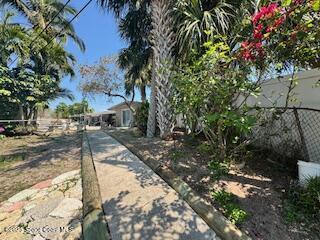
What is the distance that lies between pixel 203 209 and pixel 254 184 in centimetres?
135

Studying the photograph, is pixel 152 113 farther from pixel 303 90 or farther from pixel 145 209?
pixel 145 209

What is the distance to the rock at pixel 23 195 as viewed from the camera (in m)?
5.00

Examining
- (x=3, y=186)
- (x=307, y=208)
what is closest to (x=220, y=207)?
(x=307, y=208)

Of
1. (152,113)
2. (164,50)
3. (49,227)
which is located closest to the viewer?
(49,227)

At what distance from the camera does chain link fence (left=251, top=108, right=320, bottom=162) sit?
5.22m

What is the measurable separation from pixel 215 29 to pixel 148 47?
6426mm

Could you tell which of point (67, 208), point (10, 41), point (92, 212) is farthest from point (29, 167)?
point (10, 41)

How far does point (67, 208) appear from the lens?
4.33m

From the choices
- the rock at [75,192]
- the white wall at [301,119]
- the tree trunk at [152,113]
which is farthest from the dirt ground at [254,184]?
the tree trunk at [152,113]

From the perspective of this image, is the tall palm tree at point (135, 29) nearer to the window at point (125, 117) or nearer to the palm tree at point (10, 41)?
the palm tree at point (10, 41)

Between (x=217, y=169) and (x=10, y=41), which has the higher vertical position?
(x=10, y=41)

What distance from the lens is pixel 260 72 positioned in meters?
4.73

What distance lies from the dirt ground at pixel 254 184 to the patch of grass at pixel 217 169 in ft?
0.31

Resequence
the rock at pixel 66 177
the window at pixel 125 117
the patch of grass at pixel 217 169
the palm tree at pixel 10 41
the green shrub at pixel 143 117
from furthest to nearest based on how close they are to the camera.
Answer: the window at pixel 125 117, the palm tree at pixel 10 41, the green shrub at pixel 143 117, the rock at pixel 66 177, the patch of grass at pixel 217 169
